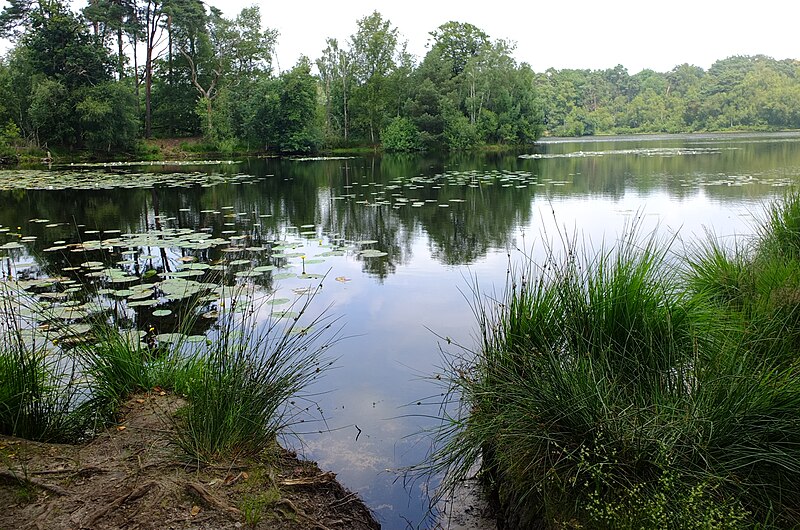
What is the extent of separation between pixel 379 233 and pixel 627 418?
7.16 metres

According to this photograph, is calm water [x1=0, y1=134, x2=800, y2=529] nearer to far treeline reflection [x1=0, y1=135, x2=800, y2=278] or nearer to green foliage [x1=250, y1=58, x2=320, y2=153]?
far treeline reflection [x1=0, y1=135, x2=800, y2=278]

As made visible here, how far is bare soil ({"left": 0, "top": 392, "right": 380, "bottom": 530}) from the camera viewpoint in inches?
77.4

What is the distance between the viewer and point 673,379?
2.48m

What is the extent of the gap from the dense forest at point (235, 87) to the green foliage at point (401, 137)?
0.07 m

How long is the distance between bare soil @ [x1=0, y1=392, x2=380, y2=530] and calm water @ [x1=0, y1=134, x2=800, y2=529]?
364 millimetres

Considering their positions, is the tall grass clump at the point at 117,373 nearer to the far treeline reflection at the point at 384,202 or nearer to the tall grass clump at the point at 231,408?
the tall grass clump at the point at 231,408

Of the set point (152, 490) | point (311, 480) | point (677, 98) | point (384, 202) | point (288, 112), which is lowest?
point (311, 480)

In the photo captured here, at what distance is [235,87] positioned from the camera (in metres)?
36.1

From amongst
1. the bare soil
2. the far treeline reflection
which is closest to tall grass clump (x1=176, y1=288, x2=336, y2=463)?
the bare soil

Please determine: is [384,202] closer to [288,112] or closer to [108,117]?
[108,117]

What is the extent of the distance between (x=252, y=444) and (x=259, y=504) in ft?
1.14

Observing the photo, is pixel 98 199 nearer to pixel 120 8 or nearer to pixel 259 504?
pixel 259 504

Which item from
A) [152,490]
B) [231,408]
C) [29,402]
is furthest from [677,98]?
[152,490]

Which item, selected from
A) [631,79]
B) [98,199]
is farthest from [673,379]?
[631,79]
